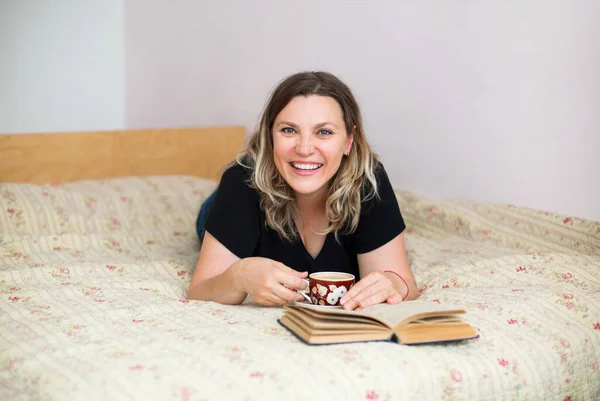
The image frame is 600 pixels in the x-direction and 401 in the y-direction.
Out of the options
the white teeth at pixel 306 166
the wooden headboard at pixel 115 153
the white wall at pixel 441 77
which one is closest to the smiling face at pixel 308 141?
the white teeth at pixel 306 166

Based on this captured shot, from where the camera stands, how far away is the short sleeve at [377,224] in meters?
1.74

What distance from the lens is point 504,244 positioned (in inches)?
81.7

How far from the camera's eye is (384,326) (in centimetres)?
128

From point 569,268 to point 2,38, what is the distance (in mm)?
Result: 2289

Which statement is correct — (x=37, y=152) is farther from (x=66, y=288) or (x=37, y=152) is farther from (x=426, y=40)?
(x=426, y=40)

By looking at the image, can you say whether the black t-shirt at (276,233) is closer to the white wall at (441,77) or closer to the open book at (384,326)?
the open book at (384,326)

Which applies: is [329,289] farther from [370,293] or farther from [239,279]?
[239,279]

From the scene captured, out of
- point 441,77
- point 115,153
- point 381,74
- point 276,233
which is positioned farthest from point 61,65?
point 276,233

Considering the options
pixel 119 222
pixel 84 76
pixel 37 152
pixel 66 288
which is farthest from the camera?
pixel 84 76

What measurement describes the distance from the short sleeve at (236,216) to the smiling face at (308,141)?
0.41ft

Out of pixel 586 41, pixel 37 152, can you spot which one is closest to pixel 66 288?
pixel 37 152

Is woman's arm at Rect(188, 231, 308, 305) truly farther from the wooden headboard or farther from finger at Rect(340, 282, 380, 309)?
the wooden headboard

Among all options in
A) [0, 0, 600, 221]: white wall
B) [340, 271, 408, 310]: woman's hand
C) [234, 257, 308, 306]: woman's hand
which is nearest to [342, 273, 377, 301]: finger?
[340, 271, 408, 310]: woman's hand

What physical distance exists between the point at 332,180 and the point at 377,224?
0.15m
